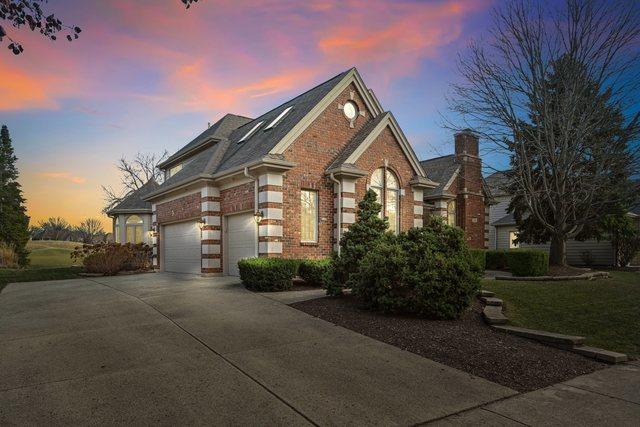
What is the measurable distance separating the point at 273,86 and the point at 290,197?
4.07 meters

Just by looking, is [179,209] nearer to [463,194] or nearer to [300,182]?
[300,182]

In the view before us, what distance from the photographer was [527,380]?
186 inches

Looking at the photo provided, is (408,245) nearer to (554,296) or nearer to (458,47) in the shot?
(554,296)

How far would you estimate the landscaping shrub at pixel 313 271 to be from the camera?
11.7 metres

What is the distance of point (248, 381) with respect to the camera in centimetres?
443

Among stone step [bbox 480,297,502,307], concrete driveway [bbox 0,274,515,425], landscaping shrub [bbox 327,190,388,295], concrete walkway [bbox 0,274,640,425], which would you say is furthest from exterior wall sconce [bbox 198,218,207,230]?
stone step [bbox 480,297,502,307]

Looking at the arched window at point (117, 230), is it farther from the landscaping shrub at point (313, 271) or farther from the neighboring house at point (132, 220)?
the landscaping shrub at point (313, 271)

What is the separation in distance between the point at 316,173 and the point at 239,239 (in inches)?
155

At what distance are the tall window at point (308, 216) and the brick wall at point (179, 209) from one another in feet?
16.7

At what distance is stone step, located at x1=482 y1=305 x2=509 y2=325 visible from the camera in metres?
7.21

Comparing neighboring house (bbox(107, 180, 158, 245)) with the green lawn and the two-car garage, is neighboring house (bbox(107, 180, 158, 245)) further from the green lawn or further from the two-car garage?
the green lawn

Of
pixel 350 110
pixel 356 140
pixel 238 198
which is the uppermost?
pixel 350 110

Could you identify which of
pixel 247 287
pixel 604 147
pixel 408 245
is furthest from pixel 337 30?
pixel 604 147

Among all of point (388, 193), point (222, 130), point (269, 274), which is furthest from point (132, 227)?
point (269, 274)
